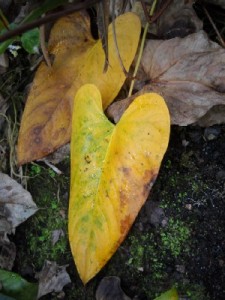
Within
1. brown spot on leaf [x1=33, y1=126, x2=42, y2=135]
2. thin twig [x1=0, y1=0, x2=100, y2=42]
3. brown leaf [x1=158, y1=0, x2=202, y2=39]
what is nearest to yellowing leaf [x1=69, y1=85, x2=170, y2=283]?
brown spot on leaf [x1=33, y1=126, x2=42, y2=135]

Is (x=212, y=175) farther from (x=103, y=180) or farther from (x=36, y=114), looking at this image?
(x=36, y=114)

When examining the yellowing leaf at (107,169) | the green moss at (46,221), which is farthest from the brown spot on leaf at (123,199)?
the green moss at (46,221)

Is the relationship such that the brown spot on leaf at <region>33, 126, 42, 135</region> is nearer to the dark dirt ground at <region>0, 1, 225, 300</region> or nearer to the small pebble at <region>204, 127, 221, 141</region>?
the dark dirt ground at <region>0, 1, 225, 300</region>

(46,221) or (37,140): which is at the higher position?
(37,140)

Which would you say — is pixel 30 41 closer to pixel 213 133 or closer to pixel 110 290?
pixel 213 133

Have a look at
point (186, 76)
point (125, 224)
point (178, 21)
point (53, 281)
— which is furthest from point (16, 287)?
point (178, 21)
